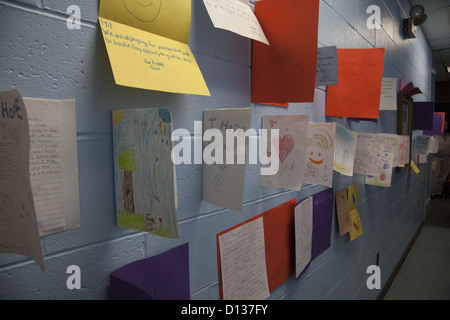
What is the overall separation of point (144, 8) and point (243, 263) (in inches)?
29.5

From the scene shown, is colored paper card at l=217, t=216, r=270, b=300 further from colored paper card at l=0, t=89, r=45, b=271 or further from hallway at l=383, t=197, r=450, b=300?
hallway at l=383, t=197, r=450, b=300

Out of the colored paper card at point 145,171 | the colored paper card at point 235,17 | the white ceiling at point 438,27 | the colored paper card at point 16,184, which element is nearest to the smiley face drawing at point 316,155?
the colored paper card at point 235,17

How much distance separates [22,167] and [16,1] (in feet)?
0.89

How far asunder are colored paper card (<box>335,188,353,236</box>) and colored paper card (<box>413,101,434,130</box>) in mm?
2066

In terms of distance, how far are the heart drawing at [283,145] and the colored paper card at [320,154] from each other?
165 mm

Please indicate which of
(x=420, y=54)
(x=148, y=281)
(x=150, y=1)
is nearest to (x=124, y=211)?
(x=148, y=281)

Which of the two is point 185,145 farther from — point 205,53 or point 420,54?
point 420,54

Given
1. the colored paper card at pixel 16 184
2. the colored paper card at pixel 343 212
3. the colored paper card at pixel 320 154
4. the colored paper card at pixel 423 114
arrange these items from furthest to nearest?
1. the colored paper card at pixel 423 114
2. the colored paper card at pixel 343 212
3. the colored paper card at pixel 320 154
4. the colored paper card at pixel 16 184

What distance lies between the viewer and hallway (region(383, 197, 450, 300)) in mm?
2649

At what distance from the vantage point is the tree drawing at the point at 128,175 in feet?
1.83

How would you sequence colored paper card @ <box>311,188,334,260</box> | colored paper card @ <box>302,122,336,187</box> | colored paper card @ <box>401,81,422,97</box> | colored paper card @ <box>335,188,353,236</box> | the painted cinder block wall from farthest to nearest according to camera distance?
1. colored paper card @ <box>401,81,422,97</box>
2. colored paper card @ <box>335,188,353,236</box>
3. colored paper card @ <box>311,188,334,260</box>
4. colored paper card @ <box>302,122,336,187</box>
5. the painted cinder block wall

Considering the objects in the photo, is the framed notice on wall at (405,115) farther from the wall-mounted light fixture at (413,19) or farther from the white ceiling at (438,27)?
the white ceiling at (438,27)

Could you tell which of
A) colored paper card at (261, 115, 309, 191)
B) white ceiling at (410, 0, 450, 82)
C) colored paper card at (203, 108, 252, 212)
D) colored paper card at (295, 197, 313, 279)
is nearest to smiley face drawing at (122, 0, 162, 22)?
colored paper card at (203, 108, 252, 212)

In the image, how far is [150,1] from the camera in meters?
0.59
